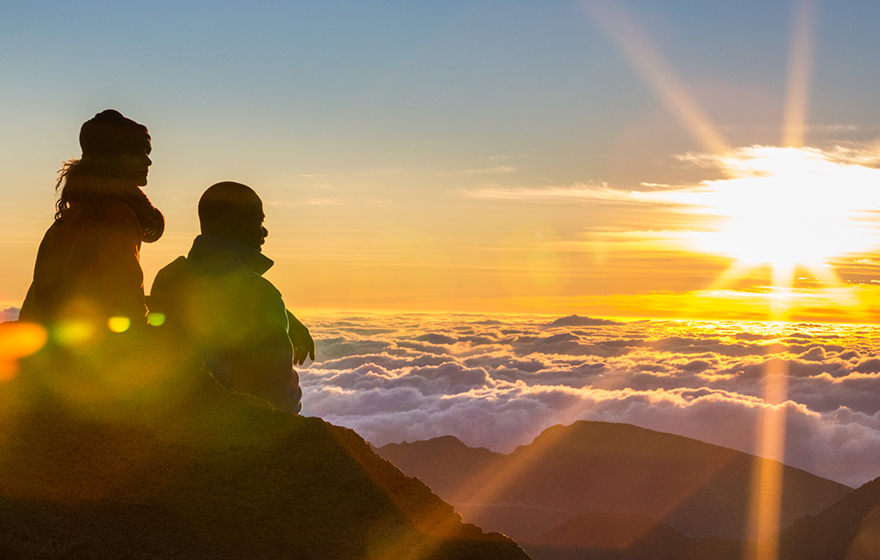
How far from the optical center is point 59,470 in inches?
169

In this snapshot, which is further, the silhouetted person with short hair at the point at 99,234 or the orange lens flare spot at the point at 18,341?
the orange lens flare spot at the point at 18,341

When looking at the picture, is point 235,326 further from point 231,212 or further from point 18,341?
point 18,341

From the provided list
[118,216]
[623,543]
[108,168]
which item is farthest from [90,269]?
[623,543]

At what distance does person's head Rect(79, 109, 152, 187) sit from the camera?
488 centimetres

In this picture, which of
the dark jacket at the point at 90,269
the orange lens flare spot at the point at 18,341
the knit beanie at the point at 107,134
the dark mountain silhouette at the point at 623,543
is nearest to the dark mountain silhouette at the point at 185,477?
the orange lens flare spot at the point at 18,341

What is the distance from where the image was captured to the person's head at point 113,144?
16.0 feet

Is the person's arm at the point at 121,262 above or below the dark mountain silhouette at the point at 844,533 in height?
above

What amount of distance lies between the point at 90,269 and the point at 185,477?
1.55m

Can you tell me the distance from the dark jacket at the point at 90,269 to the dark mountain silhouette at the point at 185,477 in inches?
11.6

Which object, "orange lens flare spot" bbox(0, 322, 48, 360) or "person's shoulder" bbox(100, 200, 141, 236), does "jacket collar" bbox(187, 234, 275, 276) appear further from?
"orange lens flare spot" bbox(0, 322, 48, 360)

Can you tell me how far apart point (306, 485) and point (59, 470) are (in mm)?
1525

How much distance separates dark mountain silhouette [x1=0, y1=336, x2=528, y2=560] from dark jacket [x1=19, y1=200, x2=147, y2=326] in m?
0.29

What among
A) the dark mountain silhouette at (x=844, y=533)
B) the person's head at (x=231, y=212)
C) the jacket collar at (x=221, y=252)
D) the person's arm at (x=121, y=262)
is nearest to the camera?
the person's arm at (x=121, y=262)

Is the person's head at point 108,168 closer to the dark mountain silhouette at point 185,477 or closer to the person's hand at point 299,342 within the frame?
the dark mountain silhouette at point 185,477
